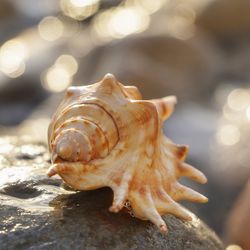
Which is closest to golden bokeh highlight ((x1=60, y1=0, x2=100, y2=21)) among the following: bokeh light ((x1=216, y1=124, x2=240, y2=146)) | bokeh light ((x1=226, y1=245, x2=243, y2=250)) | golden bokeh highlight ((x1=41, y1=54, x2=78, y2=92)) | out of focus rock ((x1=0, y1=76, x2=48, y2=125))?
golden bokeh highlight ((x1=41, y1=54, x2=78, y2=92))

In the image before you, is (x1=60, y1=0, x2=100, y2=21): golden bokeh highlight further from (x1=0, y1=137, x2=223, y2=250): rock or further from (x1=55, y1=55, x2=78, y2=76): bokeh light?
(x1=0, y1=137, x2=223, y2=250): rock

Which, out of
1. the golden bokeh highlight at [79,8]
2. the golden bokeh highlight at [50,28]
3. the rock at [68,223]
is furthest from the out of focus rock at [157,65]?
the rock at [68,223]

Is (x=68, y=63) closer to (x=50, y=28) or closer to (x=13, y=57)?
(x=13, y=57)

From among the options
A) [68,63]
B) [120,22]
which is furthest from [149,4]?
[68,63]

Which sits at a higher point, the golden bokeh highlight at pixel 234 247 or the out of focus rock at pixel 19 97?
the out of focus rock at pixel 19 97

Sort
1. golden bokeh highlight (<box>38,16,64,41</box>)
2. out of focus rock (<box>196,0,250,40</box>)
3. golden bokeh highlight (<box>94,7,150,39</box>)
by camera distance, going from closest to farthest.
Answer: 1. golden bokeh highlight (<box>94,7,150,39</box>)
2. out of focus rock (<box>196,0,250,40</box>)
3. golden bokeh highlight (<box>38,16,64,41</box>)

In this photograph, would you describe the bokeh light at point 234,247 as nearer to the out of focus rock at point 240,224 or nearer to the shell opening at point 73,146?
the out of focus rock at point 240,224
